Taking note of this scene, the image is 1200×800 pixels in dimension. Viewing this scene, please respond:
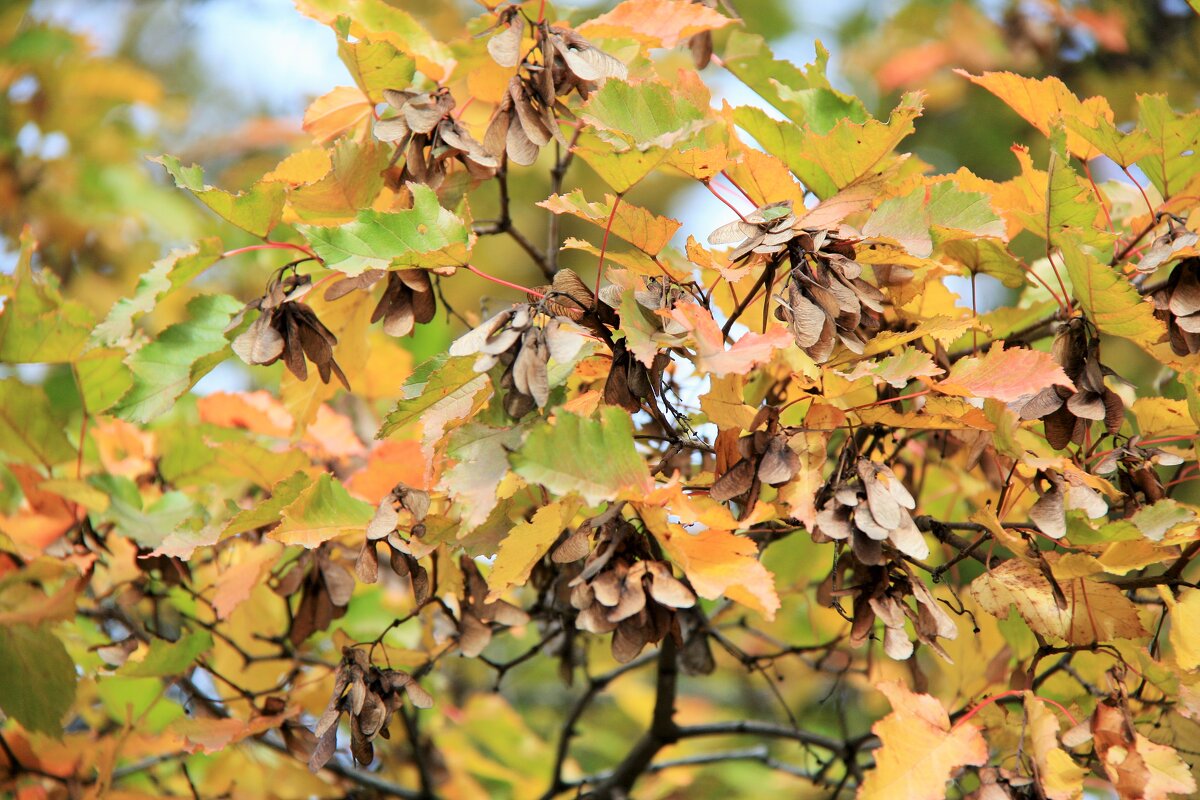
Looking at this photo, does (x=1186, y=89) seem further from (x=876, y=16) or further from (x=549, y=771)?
(x=549, y=771)

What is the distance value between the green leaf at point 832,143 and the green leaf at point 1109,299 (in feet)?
0.48

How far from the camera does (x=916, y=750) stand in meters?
0.73

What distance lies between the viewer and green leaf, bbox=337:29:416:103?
867 mm

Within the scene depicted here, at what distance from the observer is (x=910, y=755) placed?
0.73 meters

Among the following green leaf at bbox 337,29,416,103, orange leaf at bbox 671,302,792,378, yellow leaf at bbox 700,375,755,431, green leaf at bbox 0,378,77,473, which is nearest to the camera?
orange leaf at bbox 671,302,792,378

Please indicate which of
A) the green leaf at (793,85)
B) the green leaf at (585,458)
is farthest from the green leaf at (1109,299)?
the green leaf at (585,458)

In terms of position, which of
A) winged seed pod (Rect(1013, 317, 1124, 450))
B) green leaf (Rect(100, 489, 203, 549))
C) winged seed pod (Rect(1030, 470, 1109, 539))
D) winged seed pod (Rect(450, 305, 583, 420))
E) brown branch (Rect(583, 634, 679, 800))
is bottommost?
brown branch (Rect(583, 634, 679, 800))

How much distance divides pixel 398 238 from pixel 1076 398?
1.67 feet

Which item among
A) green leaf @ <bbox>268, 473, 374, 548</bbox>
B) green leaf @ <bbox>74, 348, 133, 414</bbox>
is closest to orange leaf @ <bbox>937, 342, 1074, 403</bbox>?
green leaf @ <bbox>268, 473, 374, 548</bbox>

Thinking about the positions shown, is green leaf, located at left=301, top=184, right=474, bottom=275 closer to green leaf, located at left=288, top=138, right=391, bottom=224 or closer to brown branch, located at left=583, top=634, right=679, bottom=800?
green leaf, located at left=288, top=138, right=391, bottom=224

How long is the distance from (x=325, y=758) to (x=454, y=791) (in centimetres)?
69

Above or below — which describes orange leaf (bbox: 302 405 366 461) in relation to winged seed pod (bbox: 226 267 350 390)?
below

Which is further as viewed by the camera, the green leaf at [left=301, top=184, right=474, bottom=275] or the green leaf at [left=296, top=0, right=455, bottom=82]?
the green leaf at [left=296, top=0, right=455, bottom=82]

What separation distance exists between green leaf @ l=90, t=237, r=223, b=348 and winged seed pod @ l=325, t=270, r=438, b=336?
5.8 inches
